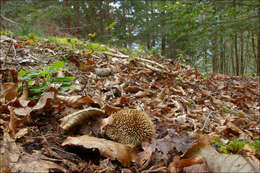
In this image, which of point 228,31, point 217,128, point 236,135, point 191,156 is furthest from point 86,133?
point 228,31

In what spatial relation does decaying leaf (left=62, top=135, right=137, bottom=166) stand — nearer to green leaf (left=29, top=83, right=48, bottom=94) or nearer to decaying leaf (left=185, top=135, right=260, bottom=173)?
decaying leaf (left=185, top=135, right=260, bottom=173)

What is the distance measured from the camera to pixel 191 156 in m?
1.03

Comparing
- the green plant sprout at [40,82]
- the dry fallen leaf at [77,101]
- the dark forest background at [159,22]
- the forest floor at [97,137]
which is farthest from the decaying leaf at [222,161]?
the dark forest background at [159,22]

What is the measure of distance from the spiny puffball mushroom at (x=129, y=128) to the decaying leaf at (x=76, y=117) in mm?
137

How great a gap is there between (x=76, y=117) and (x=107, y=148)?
1.14ft

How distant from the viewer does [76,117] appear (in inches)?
50.1

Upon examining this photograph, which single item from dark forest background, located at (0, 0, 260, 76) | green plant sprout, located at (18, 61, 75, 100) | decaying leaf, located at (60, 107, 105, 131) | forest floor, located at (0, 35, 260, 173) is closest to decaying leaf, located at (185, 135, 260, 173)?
forest floor, located at (0, 35, 260, 173)

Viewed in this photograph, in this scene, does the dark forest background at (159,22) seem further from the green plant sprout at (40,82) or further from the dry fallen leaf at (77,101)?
the dry fallen leaf at (77,101)

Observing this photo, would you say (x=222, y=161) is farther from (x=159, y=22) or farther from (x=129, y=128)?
(x=159, y=22)

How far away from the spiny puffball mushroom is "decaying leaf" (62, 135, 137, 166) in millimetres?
87

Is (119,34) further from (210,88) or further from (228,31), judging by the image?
(210,88)

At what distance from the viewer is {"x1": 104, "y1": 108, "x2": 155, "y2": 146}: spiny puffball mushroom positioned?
120cm

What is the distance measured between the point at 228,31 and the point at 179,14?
213cm

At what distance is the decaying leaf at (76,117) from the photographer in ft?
3.99
